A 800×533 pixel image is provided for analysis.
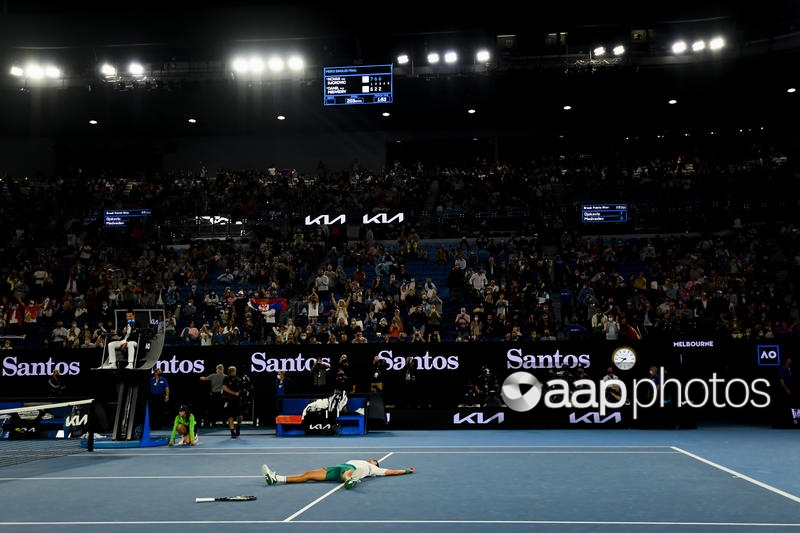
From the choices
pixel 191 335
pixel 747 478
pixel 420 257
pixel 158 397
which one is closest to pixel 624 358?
pixel 747 478

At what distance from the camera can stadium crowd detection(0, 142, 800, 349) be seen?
25109mm

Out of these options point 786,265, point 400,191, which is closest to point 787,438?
point 786,265

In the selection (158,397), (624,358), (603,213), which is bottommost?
(158,397)

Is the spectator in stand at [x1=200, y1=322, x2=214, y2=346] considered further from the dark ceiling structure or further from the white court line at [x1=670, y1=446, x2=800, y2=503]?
the dark ceiling structure

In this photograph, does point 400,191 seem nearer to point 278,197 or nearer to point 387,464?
point 278,197

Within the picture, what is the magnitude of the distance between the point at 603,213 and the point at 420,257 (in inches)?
334

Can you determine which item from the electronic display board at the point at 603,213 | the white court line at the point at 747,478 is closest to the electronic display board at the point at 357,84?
the electronic display board at the point at 603,213

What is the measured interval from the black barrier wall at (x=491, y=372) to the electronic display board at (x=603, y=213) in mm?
13039

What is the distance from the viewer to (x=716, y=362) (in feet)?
69.6

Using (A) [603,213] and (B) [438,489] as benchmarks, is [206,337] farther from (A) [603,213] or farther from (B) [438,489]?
(A) [603,213]

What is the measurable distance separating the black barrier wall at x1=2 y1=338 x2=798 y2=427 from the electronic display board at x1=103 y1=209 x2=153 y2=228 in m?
14.3

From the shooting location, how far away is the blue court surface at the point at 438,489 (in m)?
8.45

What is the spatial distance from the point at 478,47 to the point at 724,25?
11649 millimetres

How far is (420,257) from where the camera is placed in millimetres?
31359
